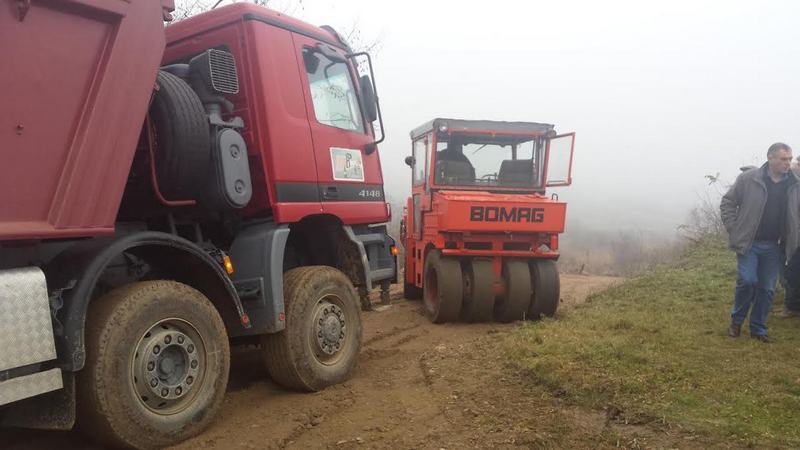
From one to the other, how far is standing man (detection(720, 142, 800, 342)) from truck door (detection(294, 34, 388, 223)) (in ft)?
10.9

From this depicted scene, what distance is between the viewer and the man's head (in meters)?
5.37

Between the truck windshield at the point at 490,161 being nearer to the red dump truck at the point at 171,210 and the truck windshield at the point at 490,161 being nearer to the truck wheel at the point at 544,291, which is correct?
the truck wheel at the point at 544,291

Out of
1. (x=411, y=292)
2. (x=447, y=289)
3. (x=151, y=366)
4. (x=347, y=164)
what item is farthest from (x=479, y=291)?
(x=151, y=366)

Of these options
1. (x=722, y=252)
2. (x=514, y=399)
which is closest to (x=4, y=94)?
(x=514, y=399)

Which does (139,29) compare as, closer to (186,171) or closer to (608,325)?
(186,171)

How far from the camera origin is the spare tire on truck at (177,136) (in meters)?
3.70

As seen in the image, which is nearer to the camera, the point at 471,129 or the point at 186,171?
the point at 186,171

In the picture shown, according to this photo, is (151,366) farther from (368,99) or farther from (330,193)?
(368,99)

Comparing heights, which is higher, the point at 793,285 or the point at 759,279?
the point at 759,279

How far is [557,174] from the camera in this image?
8320 millimetres

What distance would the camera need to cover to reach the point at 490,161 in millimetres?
8508

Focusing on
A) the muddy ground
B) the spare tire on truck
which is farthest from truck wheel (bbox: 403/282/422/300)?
the spare tire on truck

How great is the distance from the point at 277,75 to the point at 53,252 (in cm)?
208

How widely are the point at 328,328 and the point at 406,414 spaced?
1.01 m
